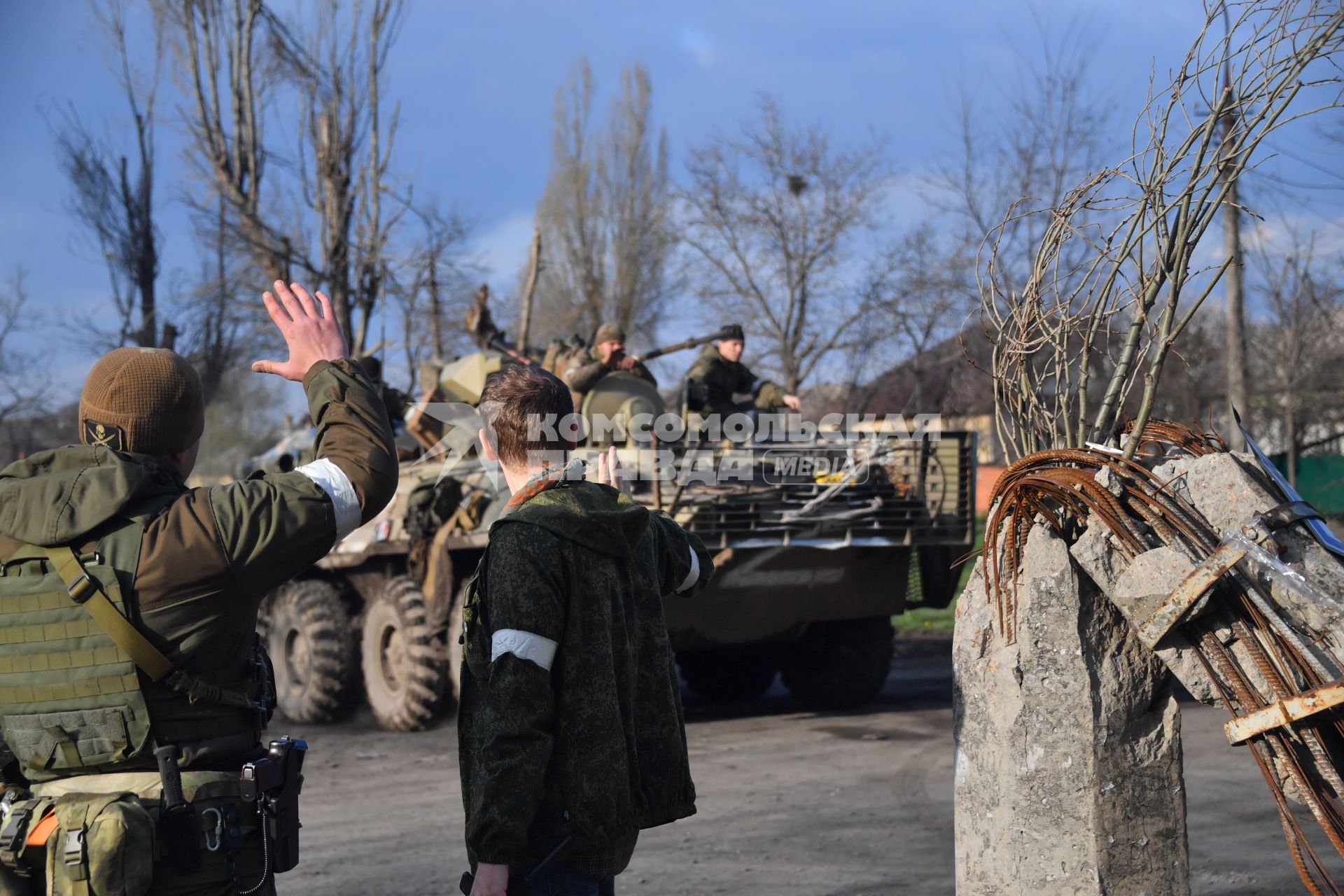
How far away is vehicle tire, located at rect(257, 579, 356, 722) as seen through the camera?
10109 mm

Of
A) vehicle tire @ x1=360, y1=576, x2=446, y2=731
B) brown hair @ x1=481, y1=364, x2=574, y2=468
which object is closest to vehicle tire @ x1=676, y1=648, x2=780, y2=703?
vehicle tire @ x1=360, y1=576, x2=446, y2=731

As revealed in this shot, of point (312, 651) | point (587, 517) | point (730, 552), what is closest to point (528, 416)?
point (587, 517)

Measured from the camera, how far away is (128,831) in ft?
7.36

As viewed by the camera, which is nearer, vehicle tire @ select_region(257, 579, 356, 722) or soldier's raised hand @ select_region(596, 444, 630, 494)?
soldier's raised hand @ select_region(596, 444, 630, 494)

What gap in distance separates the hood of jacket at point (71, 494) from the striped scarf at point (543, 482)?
2.17 feet

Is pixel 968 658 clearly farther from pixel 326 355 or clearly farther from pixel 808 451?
pixel 808 451

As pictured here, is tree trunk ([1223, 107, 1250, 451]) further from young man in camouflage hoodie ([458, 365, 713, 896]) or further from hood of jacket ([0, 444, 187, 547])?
hood of jacket ([0, 444, 187, 547])

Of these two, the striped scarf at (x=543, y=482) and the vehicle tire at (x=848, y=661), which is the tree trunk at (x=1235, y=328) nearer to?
the vehicle tire at (x=848, y=661)

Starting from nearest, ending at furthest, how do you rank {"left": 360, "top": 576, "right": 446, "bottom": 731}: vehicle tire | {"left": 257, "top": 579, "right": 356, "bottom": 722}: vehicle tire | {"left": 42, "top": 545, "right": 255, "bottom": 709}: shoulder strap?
{"left": 42, "top": 545, "right": 255, "bottom": 709}: shoulder strap
{"left": 360, "top": 576, "right": 446, "bottom": 731}: vehicle tire
{"left": 257, "top": 579, "right": 356, "bottom": 722}: vehicle tire

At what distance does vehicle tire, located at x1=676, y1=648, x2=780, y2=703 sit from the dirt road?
1.54 m

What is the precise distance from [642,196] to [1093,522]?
87.9 ft

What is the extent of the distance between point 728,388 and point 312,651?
3814mm

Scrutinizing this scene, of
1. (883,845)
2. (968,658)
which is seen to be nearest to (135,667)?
(968,658)

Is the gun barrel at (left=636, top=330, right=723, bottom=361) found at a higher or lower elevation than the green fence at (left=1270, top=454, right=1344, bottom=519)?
higher
